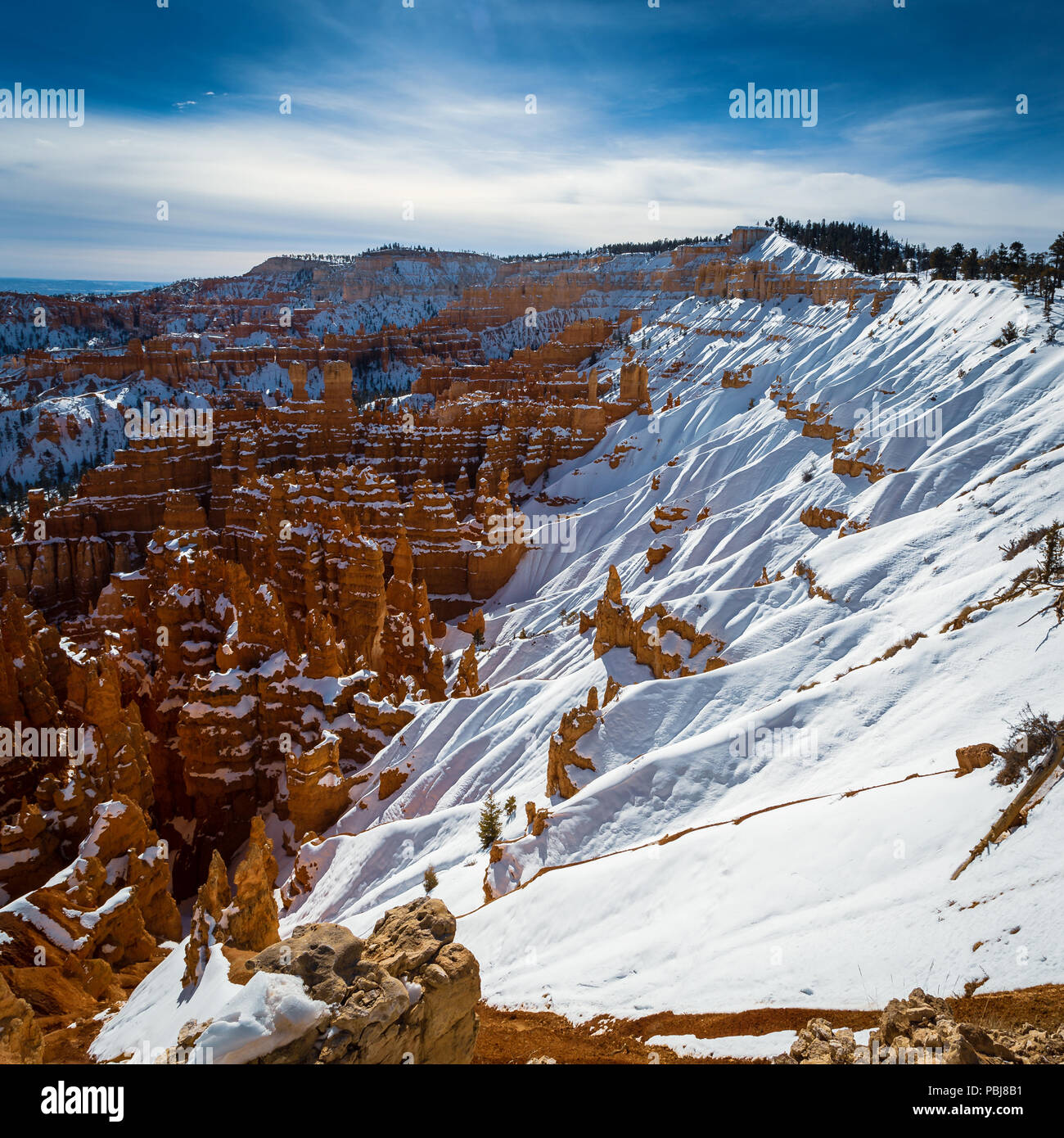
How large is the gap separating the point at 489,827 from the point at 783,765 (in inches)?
272

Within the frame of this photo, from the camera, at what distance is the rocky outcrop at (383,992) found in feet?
19.6

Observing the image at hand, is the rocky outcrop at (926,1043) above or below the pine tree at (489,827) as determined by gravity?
above

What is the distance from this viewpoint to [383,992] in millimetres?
6285

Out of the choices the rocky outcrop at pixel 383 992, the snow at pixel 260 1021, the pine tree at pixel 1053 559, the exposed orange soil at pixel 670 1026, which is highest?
the pine tree at pixel 1053 559

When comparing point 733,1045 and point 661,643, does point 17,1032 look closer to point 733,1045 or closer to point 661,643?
point 733,1045

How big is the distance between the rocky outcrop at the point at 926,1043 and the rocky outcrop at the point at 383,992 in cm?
306

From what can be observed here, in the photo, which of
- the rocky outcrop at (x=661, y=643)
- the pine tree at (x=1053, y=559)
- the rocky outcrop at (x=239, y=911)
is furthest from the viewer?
the rocky outcrop at (x=661, y=643)

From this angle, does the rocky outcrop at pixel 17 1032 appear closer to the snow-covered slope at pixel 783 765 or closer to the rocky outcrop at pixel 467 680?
the snow-covered slope at pixel 783 765

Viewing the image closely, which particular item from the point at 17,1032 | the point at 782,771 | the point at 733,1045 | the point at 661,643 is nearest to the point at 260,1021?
the point at 733,1045

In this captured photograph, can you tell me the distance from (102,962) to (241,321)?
172 m

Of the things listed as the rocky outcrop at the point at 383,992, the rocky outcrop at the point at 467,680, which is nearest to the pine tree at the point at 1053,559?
the rocky outcrop at the point at 383,992

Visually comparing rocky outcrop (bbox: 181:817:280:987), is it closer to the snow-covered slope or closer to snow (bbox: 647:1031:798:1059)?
the snow-covered slope

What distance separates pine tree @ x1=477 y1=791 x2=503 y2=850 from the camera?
56.2 ft
